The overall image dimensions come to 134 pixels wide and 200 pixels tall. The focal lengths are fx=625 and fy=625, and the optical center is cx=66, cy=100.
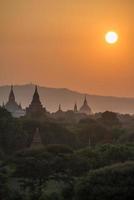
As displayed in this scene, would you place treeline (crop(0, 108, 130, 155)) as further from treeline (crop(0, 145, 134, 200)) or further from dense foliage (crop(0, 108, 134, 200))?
treeline (crop(0, 145, 134, 200))

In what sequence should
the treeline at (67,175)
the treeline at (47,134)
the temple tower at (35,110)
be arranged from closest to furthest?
the treeline at (67,175), the treeline at (47,134), the temple tower at (35,110)

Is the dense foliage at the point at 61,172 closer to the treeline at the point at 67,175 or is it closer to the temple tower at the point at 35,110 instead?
the treeline at the point at 67,175

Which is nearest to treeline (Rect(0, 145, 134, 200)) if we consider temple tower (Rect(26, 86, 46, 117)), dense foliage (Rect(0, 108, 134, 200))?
dense foliage (Rect(0, 108, 134, 200))

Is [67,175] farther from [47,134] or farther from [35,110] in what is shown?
[35,110]

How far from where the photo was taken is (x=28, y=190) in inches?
1268

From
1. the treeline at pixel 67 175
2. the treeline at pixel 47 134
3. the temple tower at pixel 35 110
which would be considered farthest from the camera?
the temple tower at pixel 35 110

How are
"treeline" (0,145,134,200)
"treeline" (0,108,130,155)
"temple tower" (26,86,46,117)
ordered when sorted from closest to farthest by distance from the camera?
"treeline" (0,145,134,200) → "treeline" (0,108,130,155) → "temple tower" (26,86,46,117)

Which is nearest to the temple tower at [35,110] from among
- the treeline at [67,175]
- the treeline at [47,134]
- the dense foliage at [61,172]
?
the treeline at [47,134]

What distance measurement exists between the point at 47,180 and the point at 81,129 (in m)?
38.1

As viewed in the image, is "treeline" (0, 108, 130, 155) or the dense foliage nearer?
the dense foliage

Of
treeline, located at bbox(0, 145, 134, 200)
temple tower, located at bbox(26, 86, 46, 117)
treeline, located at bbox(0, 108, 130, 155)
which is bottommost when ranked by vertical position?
treeline, located at bbox(0, 145, 134, 200)

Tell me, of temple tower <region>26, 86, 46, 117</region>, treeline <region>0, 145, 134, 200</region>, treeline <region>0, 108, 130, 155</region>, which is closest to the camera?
treeline <region>0, 145, 134, 200</region>

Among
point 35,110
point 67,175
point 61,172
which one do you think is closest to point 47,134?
point 35,110

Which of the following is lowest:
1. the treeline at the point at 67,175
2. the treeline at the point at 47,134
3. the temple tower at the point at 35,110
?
the treeline at the point at 67,175
